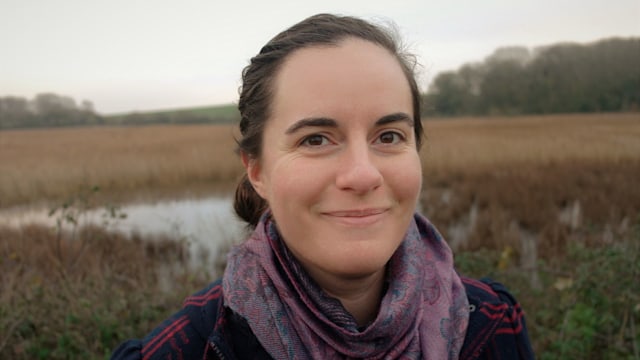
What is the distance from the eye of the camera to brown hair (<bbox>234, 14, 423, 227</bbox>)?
134 centimetres

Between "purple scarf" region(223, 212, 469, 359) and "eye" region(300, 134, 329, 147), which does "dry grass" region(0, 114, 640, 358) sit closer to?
"purple scarf" region(223, 212, 469, 359)

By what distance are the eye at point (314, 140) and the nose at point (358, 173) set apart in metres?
0.07

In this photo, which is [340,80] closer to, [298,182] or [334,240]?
[298,182]

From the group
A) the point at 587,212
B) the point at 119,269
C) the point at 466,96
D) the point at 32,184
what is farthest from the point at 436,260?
the point at 466,96

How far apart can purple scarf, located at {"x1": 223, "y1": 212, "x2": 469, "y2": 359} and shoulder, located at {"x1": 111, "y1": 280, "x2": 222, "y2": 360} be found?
0.09 meters

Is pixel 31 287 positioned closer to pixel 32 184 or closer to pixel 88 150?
pixel 32 184

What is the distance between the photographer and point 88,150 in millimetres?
16219

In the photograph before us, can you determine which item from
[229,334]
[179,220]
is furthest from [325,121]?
[179,220]

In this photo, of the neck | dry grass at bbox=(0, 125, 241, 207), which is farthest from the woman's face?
dry grass at bbox=(0, 125, 241, 207)

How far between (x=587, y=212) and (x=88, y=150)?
15.6m

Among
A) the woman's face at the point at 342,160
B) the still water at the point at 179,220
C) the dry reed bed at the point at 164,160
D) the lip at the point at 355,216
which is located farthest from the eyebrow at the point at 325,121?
the dry reed bed at the point at 164,160

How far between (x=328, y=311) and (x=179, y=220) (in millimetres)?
7837

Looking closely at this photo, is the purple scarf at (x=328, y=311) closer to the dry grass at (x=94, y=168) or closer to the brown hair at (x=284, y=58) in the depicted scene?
the brown hair at (x=284, y=58)

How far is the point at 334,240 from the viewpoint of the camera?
121 cm
